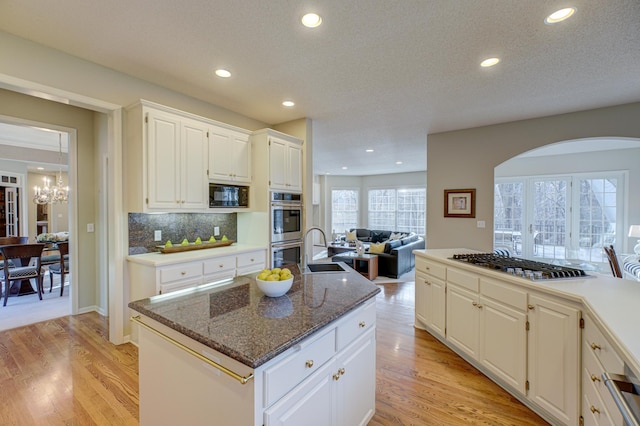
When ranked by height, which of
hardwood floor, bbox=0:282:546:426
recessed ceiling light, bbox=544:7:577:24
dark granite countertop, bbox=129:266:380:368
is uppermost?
recessed ceiling light, bbox=544:7:577:24

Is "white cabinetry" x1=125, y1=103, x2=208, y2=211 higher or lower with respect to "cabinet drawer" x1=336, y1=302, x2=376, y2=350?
higher

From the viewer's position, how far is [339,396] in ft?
4.92

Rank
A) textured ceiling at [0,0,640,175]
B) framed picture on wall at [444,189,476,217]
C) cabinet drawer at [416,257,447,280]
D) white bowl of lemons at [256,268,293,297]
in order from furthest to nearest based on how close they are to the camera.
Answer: framed picture on wall at [444,189,476,217] → cabinet drawer at [416,257,447,280] → textured ceiling at [0,0,640,175] → white bowl of lemons at [256,268,293,297]

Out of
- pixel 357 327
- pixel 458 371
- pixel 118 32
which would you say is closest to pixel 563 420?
pixel 458 371

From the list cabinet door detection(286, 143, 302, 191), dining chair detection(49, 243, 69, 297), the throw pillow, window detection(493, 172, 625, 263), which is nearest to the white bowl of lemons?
cabinet door detection(286, 143, 302, 191)

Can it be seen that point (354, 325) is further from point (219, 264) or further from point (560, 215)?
point (560, 215)

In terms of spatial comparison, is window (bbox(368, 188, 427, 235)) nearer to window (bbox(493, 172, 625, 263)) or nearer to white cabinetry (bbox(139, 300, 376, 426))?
window (bbox(493, 172, 625, 263))

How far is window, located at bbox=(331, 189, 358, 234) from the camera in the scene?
422 inches

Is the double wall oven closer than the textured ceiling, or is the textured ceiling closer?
the textured ceiling

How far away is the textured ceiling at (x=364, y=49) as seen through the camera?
6.13 feet

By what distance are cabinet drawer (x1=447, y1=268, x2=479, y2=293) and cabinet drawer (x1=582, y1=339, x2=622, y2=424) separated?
85cm

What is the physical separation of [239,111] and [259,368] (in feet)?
11.7

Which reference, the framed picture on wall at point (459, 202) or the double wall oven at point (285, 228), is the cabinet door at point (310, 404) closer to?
the double wall oven at point (285, 228)

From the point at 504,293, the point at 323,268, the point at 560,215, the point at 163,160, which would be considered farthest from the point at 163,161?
the point at 560,215
